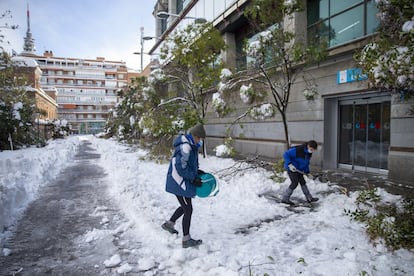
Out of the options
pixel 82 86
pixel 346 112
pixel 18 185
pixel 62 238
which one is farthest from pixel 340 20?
pixel 82 86

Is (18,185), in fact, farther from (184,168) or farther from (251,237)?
(251,237)

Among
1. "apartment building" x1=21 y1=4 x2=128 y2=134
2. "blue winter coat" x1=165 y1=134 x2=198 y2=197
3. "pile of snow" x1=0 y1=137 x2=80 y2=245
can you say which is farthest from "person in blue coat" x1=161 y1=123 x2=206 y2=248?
"apartment building" x1=21 y1=4 x2=128 y2=134

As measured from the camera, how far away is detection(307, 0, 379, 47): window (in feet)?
29.5

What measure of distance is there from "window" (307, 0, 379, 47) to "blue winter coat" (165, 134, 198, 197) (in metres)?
6.96

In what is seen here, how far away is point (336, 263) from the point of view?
3.46 m

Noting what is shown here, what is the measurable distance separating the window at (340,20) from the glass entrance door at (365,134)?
2.35 meters

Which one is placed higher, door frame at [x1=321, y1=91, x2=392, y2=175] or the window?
the window

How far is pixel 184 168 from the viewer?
3.99 m

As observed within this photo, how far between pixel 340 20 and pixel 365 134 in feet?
13.8

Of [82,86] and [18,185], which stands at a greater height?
[82,86]

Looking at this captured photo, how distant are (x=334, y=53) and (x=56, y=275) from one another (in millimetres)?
9648

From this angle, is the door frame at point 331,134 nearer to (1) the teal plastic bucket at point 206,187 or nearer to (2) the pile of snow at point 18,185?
(1) the teal plastic bucket at point 206,187

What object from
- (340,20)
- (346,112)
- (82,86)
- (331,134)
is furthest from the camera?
(82,86)

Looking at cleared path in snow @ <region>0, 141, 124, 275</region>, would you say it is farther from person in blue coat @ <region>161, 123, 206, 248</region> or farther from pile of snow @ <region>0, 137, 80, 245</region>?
person in blue coat @ <region>161, 123, 206, 248</region>
